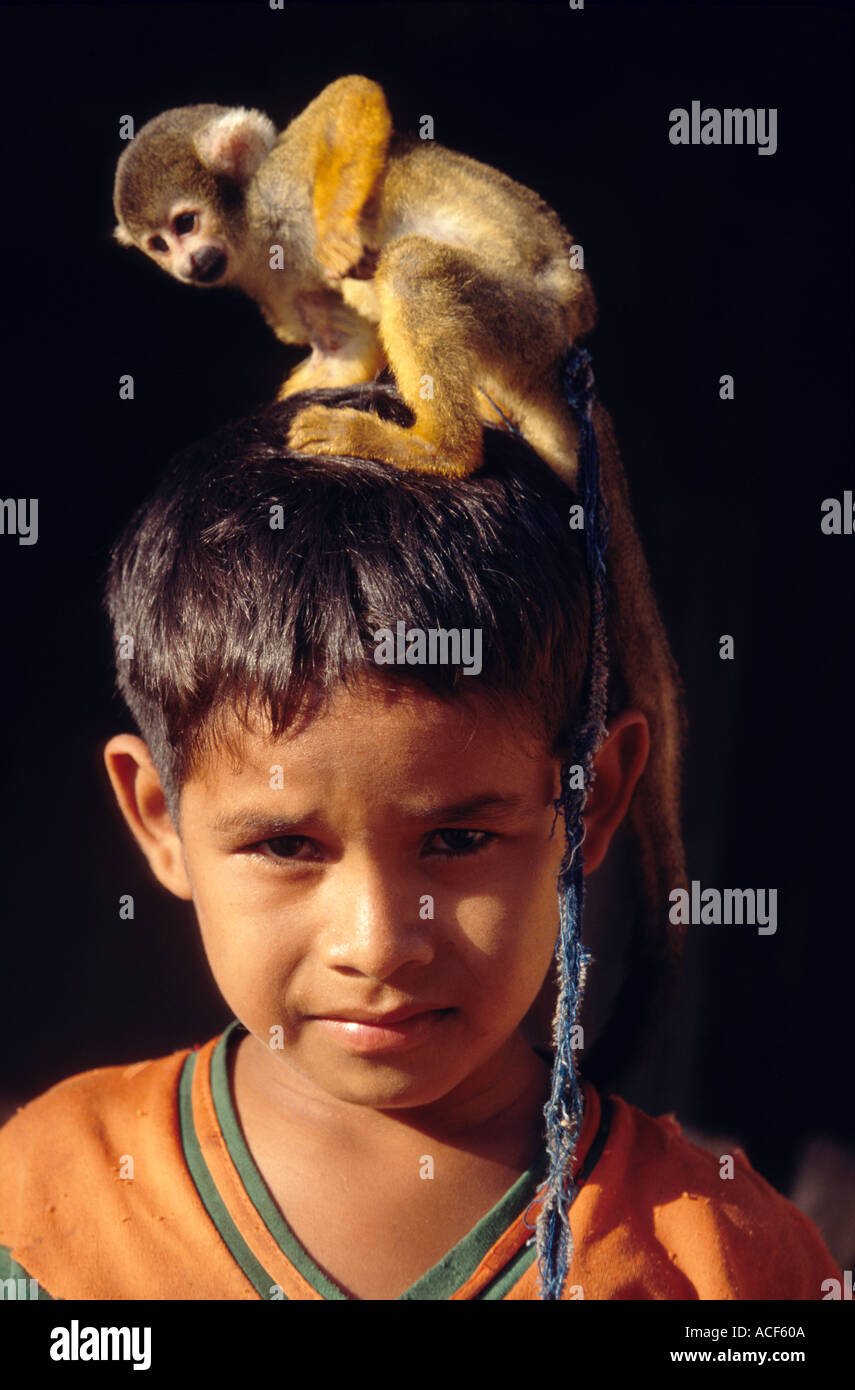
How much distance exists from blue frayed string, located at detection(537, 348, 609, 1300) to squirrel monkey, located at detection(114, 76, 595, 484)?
0.17 metres

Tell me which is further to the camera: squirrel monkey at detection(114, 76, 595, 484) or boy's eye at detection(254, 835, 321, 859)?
squirrel monkey at detection(114, 76, 595, 484)

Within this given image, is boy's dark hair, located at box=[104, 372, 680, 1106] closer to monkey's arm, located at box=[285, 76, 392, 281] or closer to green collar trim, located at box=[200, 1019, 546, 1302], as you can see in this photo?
monkey's arm, located at box=[285, 76, 392, 281]

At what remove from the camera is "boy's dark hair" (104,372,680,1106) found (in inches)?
49.8

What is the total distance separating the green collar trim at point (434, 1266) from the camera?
1.40 meters

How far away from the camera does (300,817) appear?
4.05 ft

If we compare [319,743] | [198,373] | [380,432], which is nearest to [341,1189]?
[319,743]

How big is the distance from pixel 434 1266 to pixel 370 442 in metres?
0.99
